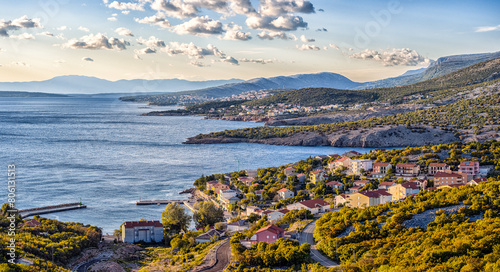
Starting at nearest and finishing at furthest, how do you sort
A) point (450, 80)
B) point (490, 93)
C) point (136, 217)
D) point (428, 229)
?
point (428, 229), point (136, 217), point (490, 93), point (450, 80)

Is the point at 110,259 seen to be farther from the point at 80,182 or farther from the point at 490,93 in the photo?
the point at 490,93

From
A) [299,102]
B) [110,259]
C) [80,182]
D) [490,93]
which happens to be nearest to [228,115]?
[299,102]

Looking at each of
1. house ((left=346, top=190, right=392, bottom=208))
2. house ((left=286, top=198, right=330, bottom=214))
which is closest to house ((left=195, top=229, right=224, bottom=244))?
house ((left=286, top=198, right=330, bottom=214))

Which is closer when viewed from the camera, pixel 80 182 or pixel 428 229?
pixel 428 229

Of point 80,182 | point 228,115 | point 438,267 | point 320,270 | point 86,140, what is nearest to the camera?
point 438,267

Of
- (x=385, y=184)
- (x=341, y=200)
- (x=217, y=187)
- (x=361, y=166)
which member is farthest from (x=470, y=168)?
(x=217, y=187)

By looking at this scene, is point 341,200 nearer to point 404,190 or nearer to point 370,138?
point 404,190
